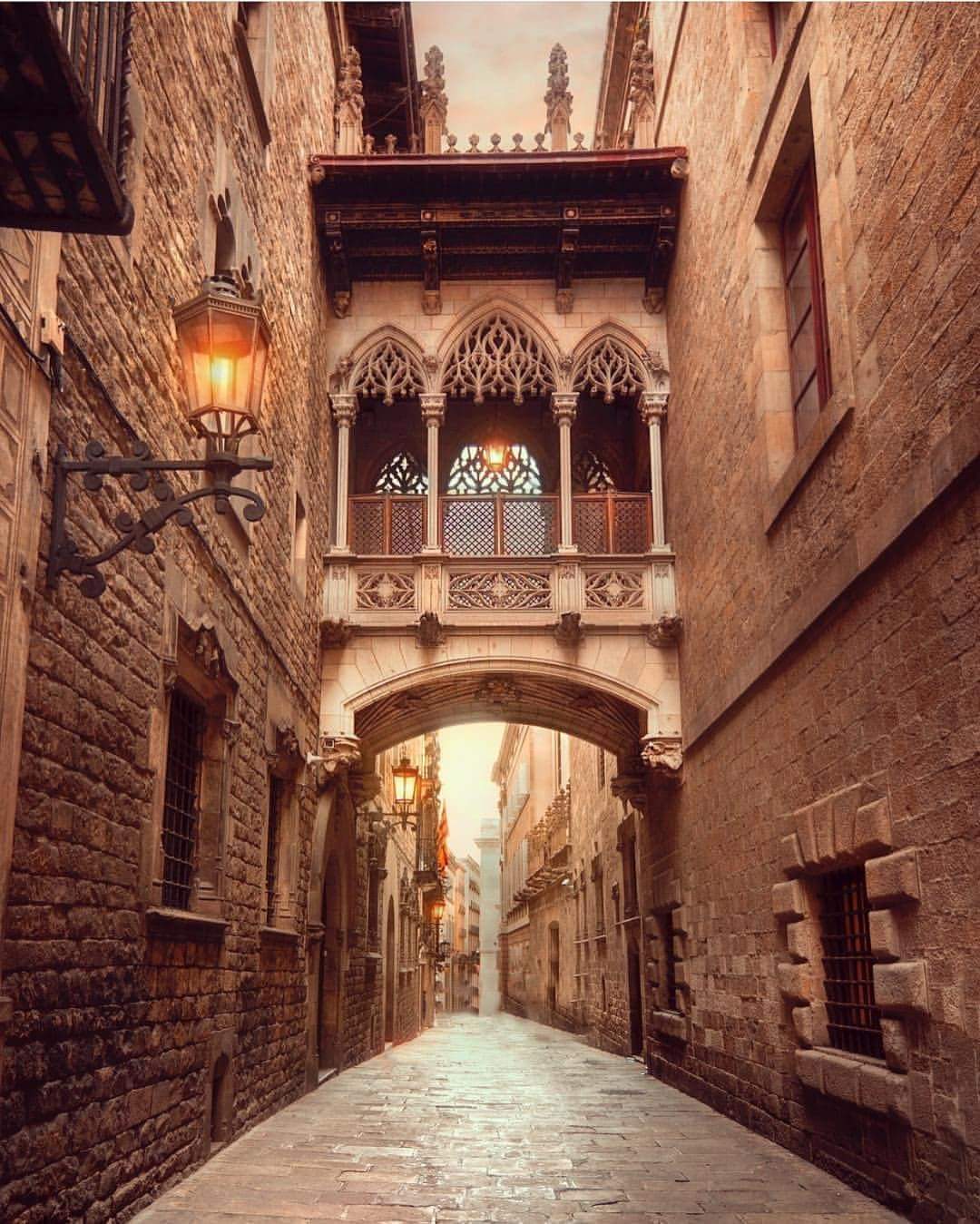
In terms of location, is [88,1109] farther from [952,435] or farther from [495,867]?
[495,867]

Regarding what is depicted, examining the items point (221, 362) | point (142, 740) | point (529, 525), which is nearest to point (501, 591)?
point (529, 525)

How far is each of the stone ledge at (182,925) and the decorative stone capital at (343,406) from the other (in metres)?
7.00

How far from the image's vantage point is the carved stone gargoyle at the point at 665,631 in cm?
1255

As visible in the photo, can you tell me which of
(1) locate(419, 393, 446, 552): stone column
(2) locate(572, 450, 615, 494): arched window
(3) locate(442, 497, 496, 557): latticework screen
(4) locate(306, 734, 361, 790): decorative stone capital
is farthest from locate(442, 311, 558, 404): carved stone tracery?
(4) locate(306, 734, 361, 790): decorative stone capital

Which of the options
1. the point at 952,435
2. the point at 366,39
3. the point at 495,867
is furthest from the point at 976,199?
the point at 495,867

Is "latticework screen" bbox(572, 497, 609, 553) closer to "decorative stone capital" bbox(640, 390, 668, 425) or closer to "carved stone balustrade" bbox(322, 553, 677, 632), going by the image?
"carved stone balustrade" bbox(322, 553, 677, 632)

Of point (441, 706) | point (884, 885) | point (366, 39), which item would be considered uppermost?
point (366, 39)

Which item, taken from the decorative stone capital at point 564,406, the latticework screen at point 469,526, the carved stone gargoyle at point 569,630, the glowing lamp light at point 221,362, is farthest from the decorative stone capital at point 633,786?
the glowing lamp light at point 221,362

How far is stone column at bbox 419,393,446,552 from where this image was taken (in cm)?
1322

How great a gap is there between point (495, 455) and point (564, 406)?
2055 millimetres

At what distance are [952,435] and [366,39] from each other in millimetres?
14182

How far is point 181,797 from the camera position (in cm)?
767

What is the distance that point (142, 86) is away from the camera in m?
6.41

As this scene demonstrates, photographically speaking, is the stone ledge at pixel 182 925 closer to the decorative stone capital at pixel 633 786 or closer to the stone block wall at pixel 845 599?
the stone block wall at pixel 845 599
